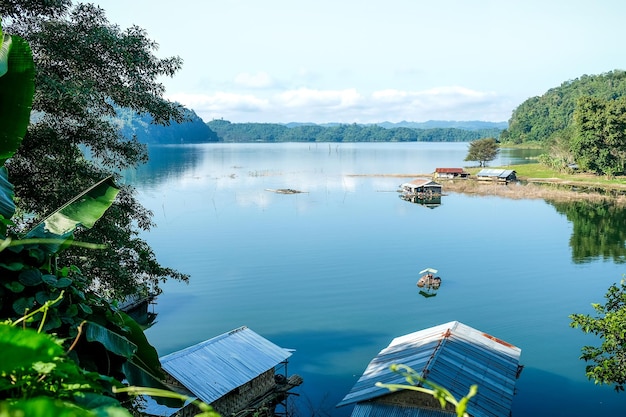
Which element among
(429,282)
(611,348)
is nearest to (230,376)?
(611,348)

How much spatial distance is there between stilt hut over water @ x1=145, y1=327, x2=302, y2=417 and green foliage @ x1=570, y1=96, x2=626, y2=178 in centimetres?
6384

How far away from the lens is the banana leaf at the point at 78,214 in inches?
188

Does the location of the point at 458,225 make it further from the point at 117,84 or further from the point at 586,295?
the point at 117,84

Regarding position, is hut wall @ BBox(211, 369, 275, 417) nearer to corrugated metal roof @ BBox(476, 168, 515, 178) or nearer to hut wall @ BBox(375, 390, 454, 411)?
hut wall @ BBox(375, 390, 454, 411)

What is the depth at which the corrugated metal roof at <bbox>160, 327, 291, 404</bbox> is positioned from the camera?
13.8 m

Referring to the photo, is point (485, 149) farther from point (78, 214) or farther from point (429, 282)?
point (78, 214)

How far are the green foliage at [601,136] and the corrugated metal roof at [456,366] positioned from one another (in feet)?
196

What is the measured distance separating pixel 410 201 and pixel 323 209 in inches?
444

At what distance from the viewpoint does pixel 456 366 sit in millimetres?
14383

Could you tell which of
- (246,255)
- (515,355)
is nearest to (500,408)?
(515,355)

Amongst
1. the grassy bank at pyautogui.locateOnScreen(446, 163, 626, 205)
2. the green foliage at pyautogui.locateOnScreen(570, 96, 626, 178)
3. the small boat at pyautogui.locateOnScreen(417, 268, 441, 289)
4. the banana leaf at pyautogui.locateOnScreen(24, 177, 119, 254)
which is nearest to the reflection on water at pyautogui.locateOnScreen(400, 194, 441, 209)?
the grassy bank at pyautogui.locateOnScreen(446, 163, 626, 205)

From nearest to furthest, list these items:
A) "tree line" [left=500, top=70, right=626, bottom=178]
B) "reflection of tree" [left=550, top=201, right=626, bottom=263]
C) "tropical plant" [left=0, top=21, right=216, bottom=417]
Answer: "tropical plant" [left=0, top=21, right=216, bottom=417], "reflection of tree" [left=550, top=201, right=626, bottom=263], "tree line" [left=500, top=70, right=626, bottom=178]

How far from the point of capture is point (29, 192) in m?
11.5

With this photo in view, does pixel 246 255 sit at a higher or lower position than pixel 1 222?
lower
